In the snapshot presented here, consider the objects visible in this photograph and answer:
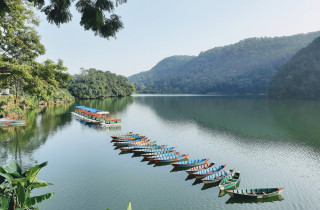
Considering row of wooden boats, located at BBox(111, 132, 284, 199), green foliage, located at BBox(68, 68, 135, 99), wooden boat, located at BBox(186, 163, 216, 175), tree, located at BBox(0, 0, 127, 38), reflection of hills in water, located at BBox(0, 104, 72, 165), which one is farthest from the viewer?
green foliage, located at BBox(68, 68, 135, 99)

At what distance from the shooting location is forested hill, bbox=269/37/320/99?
137750 mm

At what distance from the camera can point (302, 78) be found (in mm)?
144375

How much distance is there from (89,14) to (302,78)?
162063mm

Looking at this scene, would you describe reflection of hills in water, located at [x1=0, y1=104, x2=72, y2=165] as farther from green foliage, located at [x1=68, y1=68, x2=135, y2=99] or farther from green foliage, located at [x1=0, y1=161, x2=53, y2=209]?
green foliage, located at [x1=68, y1=68, x2=135, y2=99]

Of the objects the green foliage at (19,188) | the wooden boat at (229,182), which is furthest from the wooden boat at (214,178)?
the green foliage at (19,188)

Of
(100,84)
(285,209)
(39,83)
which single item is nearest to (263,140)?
(285,209)

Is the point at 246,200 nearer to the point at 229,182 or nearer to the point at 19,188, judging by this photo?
the point at 229,182

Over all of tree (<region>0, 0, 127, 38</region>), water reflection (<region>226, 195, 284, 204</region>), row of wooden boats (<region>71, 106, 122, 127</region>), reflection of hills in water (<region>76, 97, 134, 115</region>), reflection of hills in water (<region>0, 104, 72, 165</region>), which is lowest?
water reflection (<region>226, 195, 284, 204</region>)

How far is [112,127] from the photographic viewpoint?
184 ft

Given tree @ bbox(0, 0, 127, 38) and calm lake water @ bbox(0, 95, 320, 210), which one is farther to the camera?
calm lake water @ bbox(0, 95, 320, 210)

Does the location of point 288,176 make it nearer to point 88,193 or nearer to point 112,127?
point 88,193

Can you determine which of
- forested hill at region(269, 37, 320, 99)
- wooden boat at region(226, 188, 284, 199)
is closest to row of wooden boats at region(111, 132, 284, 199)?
wooden boat at region(226, 188, 284, 199)

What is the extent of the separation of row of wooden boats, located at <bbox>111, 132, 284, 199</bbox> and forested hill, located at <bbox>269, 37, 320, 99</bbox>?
437 ft

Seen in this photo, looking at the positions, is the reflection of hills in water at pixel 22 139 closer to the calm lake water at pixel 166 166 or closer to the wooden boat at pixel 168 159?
the calm lake water at pixel 166 166
